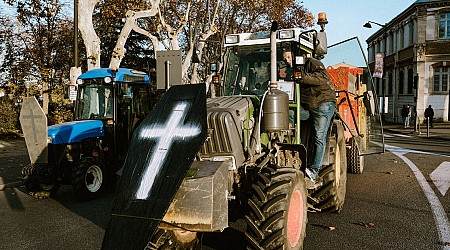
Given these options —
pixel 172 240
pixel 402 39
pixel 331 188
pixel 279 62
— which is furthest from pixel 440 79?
pixel 172 240

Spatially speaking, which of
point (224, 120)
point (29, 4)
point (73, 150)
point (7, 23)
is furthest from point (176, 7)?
point (224, 120)

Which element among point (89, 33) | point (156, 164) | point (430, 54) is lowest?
point (156, 164)

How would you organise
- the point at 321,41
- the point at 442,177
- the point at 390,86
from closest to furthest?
the point at 321,41, the point at 442,177, the point at 390,86

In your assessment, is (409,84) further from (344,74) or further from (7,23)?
(344,74)

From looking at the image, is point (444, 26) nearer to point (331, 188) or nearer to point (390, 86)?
point (390, 86)

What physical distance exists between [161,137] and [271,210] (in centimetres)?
132

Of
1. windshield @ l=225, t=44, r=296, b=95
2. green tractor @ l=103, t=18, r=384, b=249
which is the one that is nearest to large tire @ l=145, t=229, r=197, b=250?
green tractor @ l=103, t=18, r=384, b=249

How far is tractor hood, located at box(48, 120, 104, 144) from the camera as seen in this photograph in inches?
378

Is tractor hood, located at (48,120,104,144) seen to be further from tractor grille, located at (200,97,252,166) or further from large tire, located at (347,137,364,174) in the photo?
large tire, located at (347,137,364,174)

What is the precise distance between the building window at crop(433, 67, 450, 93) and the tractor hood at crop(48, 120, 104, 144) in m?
37.0

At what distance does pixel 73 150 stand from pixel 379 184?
659cm

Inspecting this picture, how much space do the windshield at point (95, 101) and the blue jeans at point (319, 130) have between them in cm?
528

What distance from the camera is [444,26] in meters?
41.0

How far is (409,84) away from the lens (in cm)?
4500
